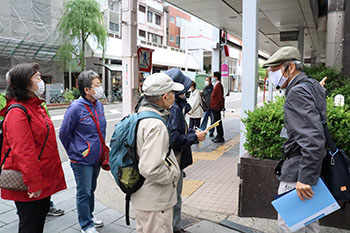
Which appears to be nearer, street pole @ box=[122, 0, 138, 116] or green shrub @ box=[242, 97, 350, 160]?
green shrub @ box=[242, 97, 350, 160]

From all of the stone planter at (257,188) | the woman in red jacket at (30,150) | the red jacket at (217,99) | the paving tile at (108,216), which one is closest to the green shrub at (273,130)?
the stone planter at (257,188)

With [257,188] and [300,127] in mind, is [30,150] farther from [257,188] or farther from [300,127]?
[257,188]

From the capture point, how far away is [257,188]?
384 cm

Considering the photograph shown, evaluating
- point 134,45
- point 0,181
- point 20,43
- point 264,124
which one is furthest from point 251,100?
point 20,43

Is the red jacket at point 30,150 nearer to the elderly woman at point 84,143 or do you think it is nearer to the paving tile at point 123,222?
the elderly woman at point 84,143

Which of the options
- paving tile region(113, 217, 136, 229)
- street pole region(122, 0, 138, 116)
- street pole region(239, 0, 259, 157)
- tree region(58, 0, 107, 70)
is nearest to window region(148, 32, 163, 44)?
tree region(58, 0, 107, 70)

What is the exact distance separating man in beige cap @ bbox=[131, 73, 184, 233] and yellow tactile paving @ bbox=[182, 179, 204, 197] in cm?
259

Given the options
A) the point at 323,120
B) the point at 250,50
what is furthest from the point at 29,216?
the point at 250,50

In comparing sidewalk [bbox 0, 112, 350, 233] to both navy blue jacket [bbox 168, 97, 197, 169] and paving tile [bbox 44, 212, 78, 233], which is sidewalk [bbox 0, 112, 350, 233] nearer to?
paving tile [bbox 44, 212, 78, 233]

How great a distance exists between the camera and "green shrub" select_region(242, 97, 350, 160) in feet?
11.4

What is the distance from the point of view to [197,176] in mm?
5895

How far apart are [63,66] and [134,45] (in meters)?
22.0

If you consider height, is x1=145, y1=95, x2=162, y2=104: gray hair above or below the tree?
below

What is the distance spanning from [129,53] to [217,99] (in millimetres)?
4099
